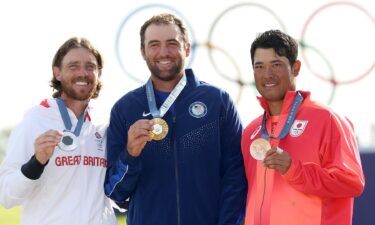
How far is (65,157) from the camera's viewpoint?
4730 millimetres

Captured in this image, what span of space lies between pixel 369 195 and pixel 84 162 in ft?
17.1

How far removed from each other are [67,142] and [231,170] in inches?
44.6

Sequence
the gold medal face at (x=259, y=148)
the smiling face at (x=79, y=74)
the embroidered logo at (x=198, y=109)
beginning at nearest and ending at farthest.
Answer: the gold medal face at (x=259, y=148) < the embroidered logo at (x=198, y=109) < the smiling face at (x=79, y=74)

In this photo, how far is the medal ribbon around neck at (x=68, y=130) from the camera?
4668 mm

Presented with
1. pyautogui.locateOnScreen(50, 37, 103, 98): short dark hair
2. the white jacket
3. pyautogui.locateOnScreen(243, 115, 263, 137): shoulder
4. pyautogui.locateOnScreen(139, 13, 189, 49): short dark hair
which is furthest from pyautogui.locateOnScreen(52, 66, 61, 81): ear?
pyautogui.locateOnScreen(243, 115, 263, 137): shoulder

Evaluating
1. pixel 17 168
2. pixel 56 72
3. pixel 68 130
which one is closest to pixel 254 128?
pixel 68 130

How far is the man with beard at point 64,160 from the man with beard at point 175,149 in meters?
0.15

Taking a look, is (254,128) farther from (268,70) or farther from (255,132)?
(268,70)

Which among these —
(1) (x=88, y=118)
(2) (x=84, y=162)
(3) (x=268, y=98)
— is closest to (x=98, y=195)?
(2) (x=84, y=162)

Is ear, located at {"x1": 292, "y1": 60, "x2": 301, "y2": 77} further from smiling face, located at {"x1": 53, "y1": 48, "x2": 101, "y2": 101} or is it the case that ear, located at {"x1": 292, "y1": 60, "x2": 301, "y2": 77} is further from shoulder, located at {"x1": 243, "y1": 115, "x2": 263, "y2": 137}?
smiling face, located at {"x1": 53, "y1": 48, "x2": 101, "y2": 101}

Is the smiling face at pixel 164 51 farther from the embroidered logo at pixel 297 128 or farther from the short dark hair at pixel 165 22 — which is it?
the embroidered logo at pixel 297 128

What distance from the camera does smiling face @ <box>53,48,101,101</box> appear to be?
4906mm

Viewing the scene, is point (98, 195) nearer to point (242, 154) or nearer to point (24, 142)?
point (24, 142)

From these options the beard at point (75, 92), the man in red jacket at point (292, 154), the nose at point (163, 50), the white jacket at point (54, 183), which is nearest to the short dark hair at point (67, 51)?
the beard at point (75, 92)
